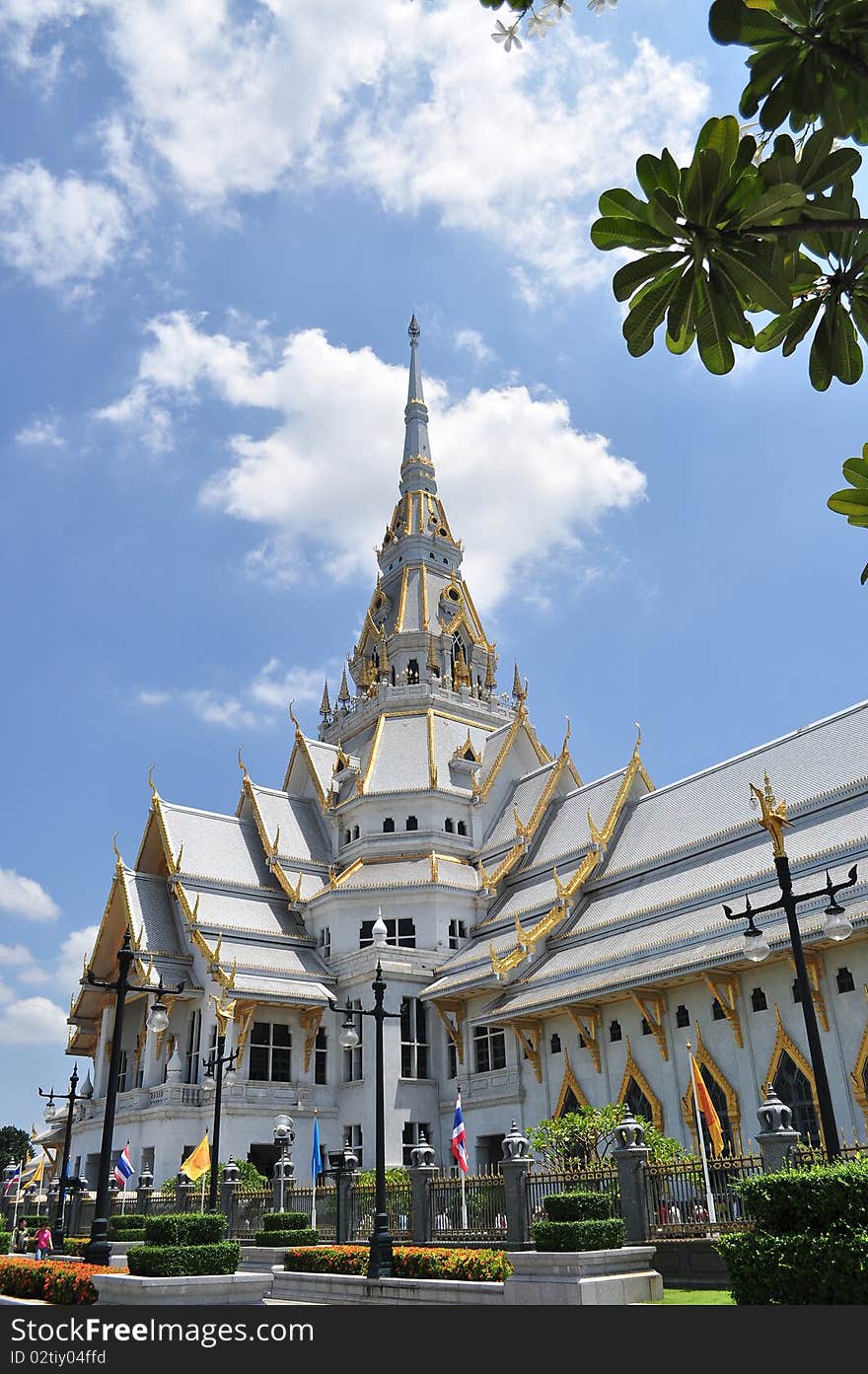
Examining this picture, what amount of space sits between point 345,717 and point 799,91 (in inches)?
2002

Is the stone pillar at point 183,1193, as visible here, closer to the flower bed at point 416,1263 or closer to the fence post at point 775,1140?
the flower bed at point 416,1263

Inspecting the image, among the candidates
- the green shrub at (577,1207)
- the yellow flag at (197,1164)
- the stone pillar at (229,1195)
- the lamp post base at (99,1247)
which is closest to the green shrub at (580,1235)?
the green shrub at (577,1207)

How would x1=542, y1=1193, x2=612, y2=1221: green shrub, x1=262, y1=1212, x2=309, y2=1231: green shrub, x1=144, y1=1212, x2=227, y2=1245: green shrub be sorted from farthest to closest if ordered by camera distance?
x1=262, y1=1212, x2=309, y2=1231: green shrub → x1=144, y1=1212, x2=227, y2=1245: green shrub → x1=542, y1=1193, x2=612, y2=1221: green shrub

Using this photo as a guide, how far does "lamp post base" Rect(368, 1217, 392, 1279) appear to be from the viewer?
63.1 ft

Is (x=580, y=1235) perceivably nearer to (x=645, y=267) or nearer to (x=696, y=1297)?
(x=696, y=1297)

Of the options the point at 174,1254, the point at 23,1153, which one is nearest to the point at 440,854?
the point at 174,1254

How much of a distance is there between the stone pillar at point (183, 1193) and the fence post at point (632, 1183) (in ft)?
50.7

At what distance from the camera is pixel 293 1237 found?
24453 millimetres

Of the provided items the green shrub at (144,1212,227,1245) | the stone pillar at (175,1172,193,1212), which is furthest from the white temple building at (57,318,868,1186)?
the green shrub at (144,1212,227,1245)

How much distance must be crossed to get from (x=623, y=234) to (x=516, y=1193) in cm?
1904

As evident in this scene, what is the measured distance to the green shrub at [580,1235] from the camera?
15.7 m

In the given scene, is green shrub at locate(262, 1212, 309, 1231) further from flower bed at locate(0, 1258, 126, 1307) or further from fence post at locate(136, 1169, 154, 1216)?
fence post at locate(136, 1169, 154, 1216)

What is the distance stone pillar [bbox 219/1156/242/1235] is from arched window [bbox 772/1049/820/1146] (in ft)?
48.0

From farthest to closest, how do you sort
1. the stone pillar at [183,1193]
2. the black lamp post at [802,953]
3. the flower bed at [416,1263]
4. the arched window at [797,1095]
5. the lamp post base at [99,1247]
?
the stone pillar at [183,1193]
the arched window at [797,1095]
the lamp post base at [99,1247]
the flower bed at [416,1263]
the black lamp post at [802,953]
